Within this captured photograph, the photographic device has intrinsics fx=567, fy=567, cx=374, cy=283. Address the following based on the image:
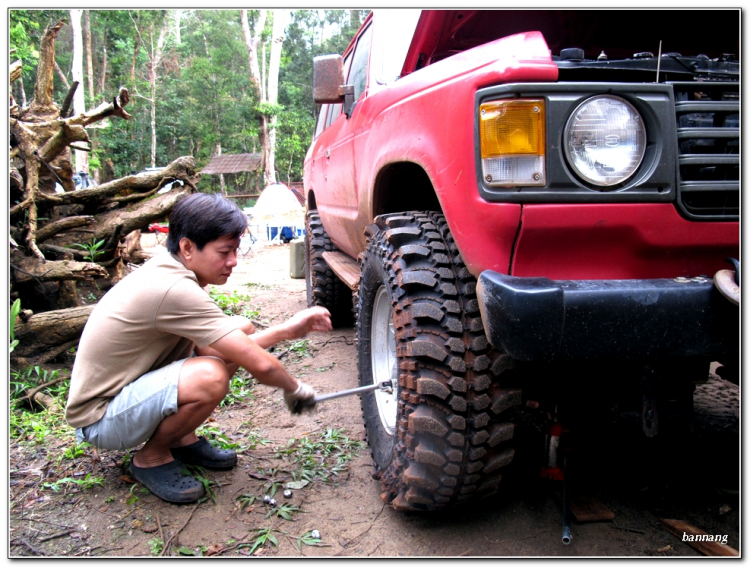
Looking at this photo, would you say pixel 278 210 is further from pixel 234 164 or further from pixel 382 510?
pixel 382 510

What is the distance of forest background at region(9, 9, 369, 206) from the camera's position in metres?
23.4

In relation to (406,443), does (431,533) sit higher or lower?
lower

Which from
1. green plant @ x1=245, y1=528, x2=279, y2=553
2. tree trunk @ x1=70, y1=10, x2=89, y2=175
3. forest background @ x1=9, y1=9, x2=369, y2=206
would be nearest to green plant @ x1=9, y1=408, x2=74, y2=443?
green plant @ x1=245, y1=528, x2=279, y2=553

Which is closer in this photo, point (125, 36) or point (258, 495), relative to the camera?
point (258, 495)

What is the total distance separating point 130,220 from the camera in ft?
16.3

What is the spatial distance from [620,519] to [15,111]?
16.4ft

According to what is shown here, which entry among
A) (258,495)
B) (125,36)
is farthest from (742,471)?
(125,36)

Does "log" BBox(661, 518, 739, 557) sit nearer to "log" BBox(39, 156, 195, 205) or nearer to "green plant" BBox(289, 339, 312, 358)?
"green plant" BBox(289, 339, 312, 358)

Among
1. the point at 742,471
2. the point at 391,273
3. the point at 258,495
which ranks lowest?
the point at 258,495

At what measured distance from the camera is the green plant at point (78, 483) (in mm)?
2391

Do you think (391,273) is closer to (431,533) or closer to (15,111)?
(431,533)

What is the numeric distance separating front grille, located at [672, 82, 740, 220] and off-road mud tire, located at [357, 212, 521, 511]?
27.2 inches

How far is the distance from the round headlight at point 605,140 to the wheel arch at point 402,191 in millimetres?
1011

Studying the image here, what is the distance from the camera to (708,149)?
159cm
